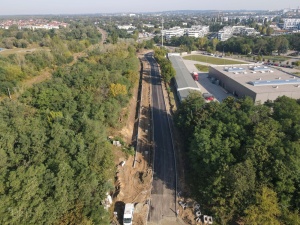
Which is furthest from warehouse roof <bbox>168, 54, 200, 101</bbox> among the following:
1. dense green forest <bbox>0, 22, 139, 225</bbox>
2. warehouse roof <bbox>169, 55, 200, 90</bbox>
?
dense green forest <bbox>0, 22, 139, 225</bbox>

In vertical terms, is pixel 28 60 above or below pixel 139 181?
above

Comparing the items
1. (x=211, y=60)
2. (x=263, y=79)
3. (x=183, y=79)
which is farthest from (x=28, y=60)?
(x=211, y=60)

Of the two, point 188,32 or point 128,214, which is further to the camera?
point 188,32

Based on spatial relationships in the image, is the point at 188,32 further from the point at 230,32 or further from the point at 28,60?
the point at 28,60

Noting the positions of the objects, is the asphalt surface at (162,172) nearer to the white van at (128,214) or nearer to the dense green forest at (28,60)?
the white van at (128,214)

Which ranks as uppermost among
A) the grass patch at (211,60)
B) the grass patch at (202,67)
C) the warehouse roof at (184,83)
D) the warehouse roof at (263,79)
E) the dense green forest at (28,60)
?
the dense green forest at (28,60)

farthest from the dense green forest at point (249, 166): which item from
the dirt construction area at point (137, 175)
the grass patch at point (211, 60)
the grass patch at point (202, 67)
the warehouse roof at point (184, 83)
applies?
A: the grass patch at point (211, 60)
